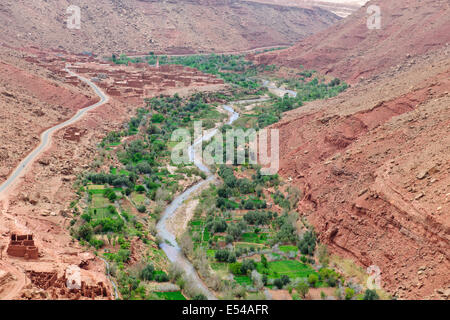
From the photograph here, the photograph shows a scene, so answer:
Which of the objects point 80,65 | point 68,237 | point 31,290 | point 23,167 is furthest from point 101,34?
point 31,290

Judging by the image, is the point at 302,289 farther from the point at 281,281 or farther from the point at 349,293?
the point at 349,293

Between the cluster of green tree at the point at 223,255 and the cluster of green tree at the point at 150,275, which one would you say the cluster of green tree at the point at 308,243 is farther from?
the cluster of green tree at the point at 150,275

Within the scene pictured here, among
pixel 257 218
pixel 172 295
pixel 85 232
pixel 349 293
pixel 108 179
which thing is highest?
pixel 108 179

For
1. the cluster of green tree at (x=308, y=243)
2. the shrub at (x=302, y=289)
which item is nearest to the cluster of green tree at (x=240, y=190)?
the cluster of green tree at (x=308, y=243)

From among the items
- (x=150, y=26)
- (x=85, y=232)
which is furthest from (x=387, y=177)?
(x=150, y=26)

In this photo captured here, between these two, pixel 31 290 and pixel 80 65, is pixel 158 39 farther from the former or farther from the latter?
pixel 31 290
